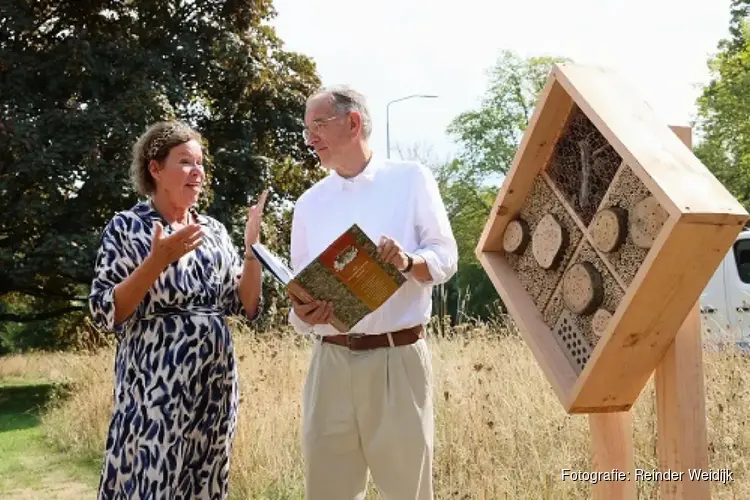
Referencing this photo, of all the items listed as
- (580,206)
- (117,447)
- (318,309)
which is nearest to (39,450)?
(117,447)

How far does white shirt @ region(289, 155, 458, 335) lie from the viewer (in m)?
2.86

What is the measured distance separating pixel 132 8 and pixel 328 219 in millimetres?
12722

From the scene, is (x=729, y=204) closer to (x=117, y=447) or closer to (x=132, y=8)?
(x=117, y=447)

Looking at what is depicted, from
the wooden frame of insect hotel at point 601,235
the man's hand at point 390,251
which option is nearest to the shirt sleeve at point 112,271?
the man's hand at point 390,251

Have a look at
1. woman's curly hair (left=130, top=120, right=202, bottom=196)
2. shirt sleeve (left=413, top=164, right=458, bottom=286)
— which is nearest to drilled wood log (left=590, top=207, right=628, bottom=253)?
shirt sleeve (left=413, top=164, right=458, bottom=286)

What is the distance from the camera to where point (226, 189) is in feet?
47.8

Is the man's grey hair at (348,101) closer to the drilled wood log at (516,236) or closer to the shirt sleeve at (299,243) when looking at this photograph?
the shirt sleeve at (299,243)

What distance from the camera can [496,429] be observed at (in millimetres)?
4500

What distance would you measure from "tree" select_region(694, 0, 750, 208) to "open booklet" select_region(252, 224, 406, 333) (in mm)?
23050

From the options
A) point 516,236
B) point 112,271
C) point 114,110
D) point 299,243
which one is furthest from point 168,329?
point 114,110

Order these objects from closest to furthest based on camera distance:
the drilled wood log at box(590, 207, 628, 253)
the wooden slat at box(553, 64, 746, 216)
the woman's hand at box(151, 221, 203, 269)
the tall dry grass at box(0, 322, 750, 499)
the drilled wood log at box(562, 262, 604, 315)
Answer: the wooden slat at box(553, 64, 746, 216)
the drilled wood log at box(590, 207, 628, 253)
the drilled wood log at box(562, 262, 604, 315)
the woman's hand at box(151, 221, 203, 269)
the tall dry grass at box(0, 322, 750, 499)

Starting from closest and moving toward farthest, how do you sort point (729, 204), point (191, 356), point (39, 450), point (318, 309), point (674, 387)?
point (729, 204)
point (674, 387)
point (318, 309)
point (191, 356)
point (39, 450)

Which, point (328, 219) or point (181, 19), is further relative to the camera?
point (181, 19)

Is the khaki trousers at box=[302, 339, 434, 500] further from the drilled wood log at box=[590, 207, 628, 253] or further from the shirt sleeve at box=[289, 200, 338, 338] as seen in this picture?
the drilled wood log at box=[590, 207, 628, 253]
